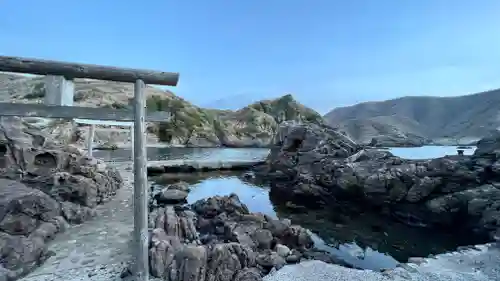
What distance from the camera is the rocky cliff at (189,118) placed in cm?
5609

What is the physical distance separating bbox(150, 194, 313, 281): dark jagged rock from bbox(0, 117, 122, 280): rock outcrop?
2.70m

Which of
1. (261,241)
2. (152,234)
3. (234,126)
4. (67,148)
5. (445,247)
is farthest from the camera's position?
(234,126)

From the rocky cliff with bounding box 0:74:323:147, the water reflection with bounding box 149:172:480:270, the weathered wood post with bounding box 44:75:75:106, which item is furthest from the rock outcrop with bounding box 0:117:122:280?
the rocky cliff with bounding box 0:74:323:147

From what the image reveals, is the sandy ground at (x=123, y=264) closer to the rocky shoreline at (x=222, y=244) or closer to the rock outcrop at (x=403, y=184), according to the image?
the rocky shoreline at (x=222, y=244)

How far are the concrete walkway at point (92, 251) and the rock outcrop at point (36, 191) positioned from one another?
0.34 m

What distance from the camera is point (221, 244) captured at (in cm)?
762

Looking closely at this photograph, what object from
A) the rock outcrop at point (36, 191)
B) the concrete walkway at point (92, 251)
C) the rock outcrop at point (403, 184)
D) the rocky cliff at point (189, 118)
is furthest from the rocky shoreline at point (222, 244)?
the rocky cliff at point (189, 118)

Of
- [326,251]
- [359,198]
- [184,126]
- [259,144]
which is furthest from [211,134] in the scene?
[326,251]

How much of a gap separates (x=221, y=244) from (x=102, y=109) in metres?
4.38

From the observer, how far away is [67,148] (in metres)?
13.2

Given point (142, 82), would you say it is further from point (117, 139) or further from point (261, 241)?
point (117, 139)

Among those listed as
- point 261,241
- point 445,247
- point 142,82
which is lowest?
point 445,247

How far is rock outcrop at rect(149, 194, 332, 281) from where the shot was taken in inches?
266

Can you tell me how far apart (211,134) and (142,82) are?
69.9m
